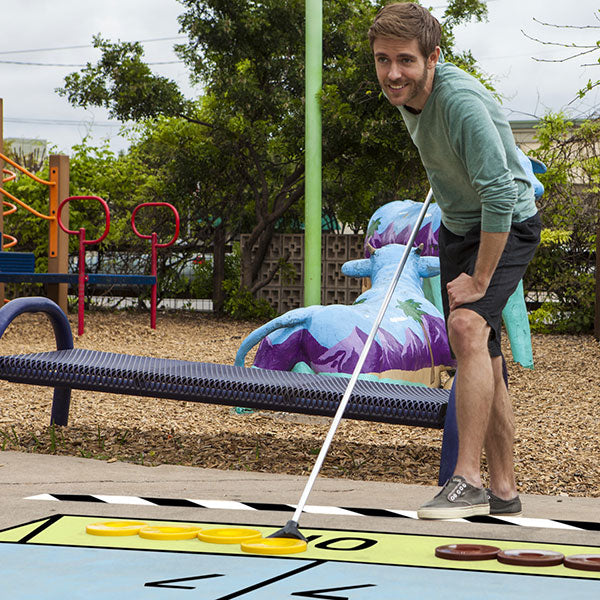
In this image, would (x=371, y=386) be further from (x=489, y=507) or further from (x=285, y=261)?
(x=285, y=261)

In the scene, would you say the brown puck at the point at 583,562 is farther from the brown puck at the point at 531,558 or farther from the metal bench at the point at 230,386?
the metal bench at the point at 230,386

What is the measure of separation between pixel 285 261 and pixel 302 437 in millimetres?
9559

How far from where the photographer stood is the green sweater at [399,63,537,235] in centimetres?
319

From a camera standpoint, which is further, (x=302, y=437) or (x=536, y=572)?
(x=302, y=437)

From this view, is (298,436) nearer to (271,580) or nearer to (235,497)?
(235,497)

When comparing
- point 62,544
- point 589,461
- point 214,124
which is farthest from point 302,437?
point 214,124

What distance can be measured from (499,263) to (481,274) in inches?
5.4

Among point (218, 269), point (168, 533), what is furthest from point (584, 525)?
point (218, 269)

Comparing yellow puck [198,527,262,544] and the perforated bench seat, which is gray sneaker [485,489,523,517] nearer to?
the perforated bench seat

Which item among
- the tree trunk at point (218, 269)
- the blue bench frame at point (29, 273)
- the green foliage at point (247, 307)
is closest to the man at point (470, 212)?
the blue bench frame at point (29, 273)

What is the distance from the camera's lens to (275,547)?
2.81 metres

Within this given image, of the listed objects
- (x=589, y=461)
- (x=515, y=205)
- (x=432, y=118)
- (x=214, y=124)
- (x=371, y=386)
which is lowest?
(x=589, y=461)

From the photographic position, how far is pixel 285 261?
49.8ft

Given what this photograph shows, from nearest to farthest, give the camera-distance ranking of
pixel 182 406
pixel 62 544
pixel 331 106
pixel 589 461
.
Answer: pixel 62 544
pixel 589 461
pixel 182 406
pixel 331 106
